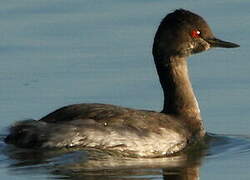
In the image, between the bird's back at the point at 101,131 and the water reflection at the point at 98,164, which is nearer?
the water reflection at the point at 98,164

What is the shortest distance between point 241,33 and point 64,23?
3.02 m

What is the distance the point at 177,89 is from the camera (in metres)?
16.6

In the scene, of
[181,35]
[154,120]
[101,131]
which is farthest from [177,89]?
[101,131]

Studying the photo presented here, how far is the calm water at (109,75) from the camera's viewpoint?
1457 centimetres

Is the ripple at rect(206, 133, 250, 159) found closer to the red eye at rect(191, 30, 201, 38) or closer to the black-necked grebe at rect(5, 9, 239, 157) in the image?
the black-necked grebe at rect(5, 9, 239, 157)

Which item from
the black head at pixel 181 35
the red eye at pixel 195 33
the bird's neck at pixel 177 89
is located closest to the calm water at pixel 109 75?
the bird's neck at pixel 177 89

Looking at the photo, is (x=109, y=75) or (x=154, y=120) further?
(x=109, y=75)

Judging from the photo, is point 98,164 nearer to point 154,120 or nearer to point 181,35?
point 154,120

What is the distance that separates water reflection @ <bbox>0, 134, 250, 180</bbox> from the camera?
14.1 meters

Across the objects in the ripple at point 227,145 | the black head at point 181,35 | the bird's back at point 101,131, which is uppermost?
the black head at point 181,35

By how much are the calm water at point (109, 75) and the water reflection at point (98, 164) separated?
0.01 metres

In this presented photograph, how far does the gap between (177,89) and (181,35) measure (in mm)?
746

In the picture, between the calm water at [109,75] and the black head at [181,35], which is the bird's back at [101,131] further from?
the black head at [181,35]

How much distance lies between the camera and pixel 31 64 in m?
18.8
